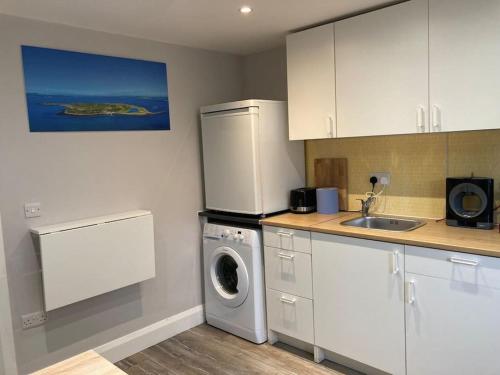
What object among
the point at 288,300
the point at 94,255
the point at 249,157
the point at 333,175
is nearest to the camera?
the point at 94,255

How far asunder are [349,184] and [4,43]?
8.25 feet

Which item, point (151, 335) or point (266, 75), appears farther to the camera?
point (266, 75)

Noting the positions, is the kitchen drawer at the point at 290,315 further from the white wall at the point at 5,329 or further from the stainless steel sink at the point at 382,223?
the white wall at the point at 5,329

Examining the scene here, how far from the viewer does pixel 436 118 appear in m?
2.34

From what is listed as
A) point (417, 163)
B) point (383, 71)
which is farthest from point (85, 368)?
point (417, 163)

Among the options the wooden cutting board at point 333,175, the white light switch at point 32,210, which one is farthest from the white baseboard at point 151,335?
the wooden cutting board at point 333,175

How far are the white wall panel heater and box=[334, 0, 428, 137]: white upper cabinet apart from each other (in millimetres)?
1594

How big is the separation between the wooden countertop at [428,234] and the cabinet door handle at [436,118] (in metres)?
0.60

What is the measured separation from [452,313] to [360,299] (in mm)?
538

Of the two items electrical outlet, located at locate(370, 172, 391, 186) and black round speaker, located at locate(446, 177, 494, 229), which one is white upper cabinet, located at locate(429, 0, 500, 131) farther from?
electrical outlet, located at locate(370, 172, 391, 186)

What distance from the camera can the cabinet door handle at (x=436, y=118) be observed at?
233 cm

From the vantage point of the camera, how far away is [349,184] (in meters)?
3.21

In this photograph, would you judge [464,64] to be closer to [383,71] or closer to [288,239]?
[383,71]

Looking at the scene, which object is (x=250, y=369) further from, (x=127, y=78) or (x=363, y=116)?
(x=127, y=78)
